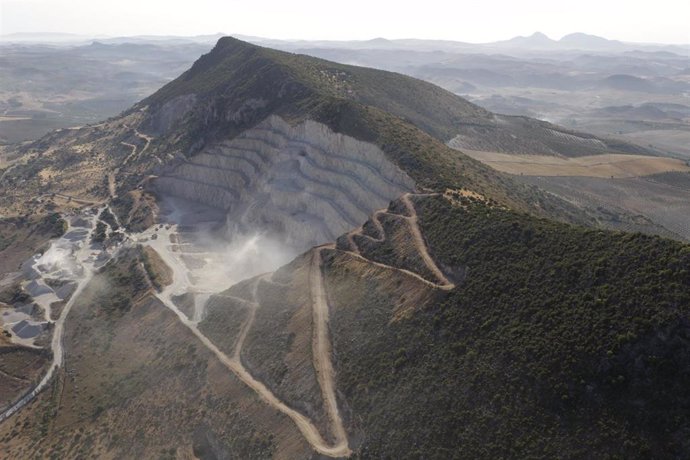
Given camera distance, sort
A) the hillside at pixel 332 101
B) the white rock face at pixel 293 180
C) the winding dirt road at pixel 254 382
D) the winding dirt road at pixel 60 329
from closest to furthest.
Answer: the winding dirt road at pixel 254 382 → the winding dirt road at pixel 60 329 → the white rock face at pixel 293 180 → the hillside at pixel 332 101

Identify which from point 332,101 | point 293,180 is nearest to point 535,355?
point 293,180

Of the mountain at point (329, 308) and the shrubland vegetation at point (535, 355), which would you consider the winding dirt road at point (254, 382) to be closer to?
the mountain at point (329, 308)

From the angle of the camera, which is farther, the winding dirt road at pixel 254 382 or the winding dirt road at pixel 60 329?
the winding dirt road at pixel 60 329

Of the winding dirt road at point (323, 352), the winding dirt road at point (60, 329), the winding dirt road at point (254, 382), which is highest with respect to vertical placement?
the winding dirt road at point (323, 352)

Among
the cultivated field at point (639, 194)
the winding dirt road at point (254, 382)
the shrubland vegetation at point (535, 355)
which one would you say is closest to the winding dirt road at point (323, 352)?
the winding dirt road at point (254, 382)

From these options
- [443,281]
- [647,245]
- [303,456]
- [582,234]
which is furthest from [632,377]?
[303,456]

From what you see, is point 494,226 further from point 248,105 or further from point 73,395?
point 248,105

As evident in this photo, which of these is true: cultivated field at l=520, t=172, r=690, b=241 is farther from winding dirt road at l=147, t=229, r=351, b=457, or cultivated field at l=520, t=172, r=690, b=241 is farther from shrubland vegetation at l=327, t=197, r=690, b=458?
winding dirt road at l=147, t=229, r=351, b=457

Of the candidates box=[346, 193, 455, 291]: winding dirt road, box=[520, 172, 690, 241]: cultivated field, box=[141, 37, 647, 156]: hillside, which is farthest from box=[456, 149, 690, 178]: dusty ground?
box=[346, 193, 455, 291]: winding dirt road
